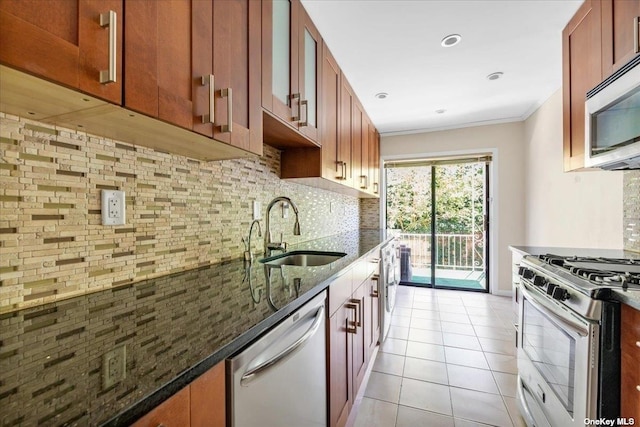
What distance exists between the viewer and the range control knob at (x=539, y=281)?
1.32 m

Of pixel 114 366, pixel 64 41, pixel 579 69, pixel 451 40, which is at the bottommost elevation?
pixel 114 366

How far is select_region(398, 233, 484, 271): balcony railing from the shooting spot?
4.30m

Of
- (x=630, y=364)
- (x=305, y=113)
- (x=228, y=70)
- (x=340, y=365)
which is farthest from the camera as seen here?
(x=305, y=113)

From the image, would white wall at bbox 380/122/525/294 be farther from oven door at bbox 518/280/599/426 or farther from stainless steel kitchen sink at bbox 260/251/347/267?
stainless steel kitchen sink at bbox 260/251/347/267

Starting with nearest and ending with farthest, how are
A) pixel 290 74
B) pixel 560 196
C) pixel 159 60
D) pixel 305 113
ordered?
pixel 159 60 < pixel 290 74 < pixel 305 113 < pixel 560 196

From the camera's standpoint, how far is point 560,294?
1.14m

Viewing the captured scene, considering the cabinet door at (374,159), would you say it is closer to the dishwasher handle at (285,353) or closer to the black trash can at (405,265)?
the black trash can at (405,265)

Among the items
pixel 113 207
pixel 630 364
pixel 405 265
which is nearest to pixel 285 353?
pixel 113 207

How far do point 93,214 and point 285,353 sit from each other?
2.52 ft

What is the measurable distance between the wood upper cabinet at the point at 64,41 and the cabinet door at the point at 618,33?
197 cm

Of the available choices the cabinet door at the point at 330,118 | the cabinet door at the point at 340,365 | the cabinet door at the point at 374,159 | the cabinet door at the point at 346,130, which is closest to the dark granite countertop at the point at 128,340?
the cabinet door at the point at 340,365

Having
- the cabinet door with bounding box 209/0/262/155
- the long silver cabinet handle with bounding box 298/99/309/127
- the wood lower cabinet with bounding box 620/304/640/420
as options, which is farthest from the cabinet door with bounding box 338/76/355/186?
the wood lower cabinet with bounding box 620/304/640/420

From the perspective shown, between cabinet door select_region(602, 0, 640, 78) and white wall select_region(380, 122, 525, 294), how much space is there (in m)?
2.66

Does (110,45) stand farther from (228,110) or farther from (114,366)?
(114,366)
